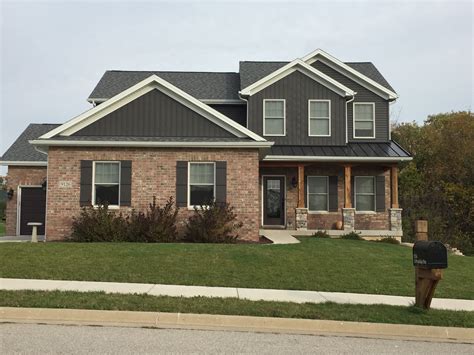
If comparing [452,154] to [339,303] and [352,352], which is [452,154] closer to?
[339,303]

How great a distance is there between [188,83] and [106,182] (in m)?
8.32

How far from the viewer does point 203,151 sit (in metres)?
15.5

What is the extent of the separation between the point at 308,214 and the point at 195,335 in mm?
13673

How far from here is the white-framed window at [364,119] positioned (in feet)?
68.7

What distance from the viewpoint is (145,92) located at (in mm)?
16000

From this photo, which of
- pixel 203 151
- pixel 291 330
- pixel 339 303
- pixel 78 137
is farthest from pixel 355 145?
pixel 291 330

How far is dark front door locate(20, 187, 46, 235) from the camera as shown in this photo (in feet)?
64.2

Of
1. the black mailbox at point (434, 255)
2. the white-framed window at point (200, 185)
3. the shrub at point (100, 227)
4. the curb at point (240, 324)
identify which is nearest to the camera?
the curb at point (240, 324)

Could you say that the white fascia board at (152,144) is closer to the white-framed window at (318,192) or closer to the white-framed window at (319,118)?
the white-framed window at (318,192)

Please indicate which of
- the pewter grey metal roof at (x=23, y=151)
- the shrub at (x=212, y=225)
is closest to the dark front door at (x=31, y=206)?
the pewter grey metal roof at (x=23, y=151)

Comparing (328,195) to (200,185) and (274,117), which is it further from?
(200,185)

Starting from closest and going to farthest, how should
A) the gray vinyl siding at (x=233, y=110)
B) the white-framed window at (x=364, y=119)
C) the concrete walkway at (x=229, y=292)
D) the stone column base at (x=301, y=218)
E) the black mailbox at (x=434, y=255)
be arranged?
the black mailbox at (x=434, y=255)
the concrete walkway at (x=229, y=292)
the stone column base at (x=301, y=218)
the gray vinyl siding at (x=233, y=110)
the white-framed window at (x=364, y=119)

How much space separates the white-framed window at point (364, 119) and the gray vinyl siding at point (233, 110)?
500 centimetres

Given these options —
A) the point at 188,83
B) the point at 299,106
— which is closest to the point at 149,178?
the point at 299,106
